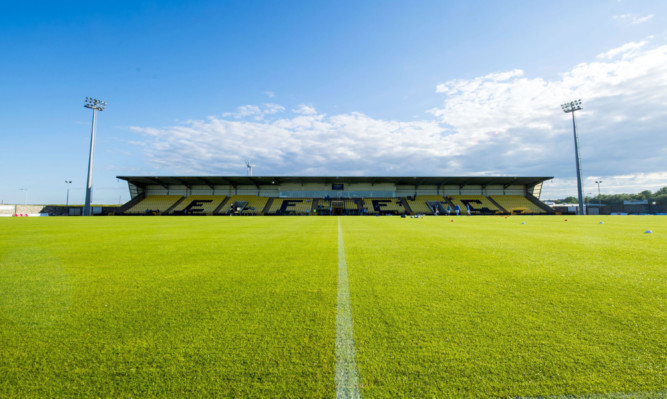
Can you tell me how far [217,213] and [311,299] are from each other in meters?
43.3

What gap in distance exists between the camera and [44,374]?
1.52m

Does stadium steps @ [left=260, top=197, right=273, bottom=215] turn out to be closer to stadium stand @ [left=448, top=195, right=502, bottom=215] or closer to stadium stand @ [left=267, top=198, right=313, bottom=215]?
stadium stand @ [left=267, top=198, right=313, bottom=215]

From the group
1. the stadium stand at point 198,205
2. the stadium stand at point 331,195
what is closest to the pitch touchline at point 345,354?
the stadium stand at point 331,195

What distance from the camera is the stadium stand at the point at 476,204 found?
43156mm

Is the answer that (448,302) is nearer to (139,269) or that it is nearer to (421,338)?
(421,338)

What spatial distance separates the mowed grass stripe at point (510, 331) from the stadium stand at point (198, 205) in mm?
44007

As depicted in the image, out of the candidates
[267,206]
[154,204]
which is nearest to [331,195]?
[267,206]

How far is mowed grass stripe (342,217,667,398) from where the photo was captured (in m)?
1.45

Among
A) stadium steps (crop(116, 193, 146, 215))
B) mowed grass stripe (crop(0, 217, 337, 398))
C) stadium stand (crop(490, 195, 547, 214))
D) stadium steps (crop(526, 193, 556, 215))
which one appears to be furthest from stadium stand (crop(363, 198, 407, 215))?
mowed grass stripe (crop(0, 217, 337, 398))

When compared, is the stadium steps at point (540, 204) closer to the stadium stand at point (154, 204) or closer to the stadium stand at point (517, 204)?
the stadium stand at point (517, 204)

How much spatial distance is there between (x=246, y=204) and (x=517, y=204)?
45.5m

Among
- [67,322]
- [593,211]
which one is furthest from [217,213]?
[593,211]

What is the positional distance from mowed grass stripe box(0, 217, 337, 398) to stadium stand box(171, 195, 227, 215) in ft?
138

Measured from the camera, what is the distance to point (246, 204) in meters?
46.0
